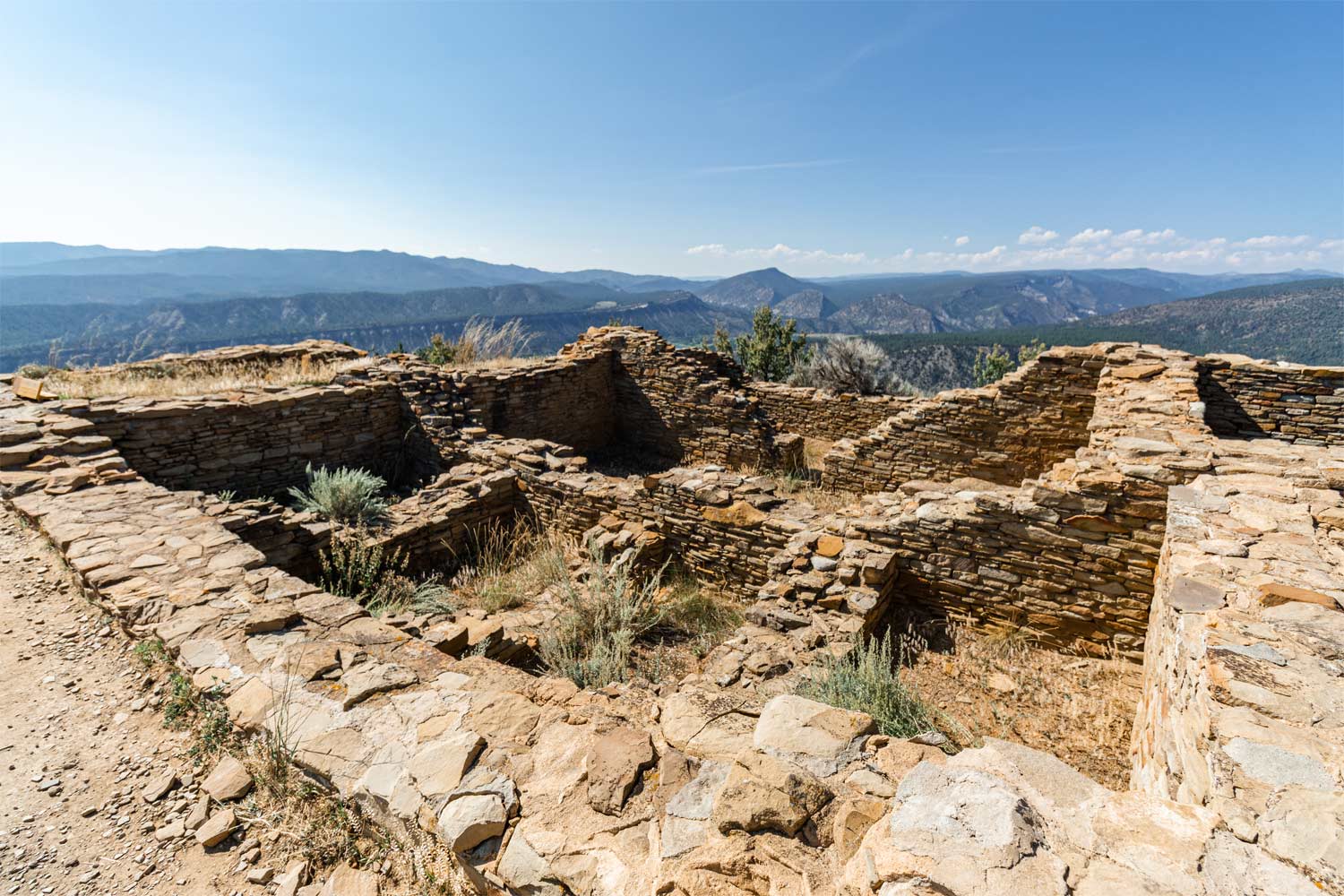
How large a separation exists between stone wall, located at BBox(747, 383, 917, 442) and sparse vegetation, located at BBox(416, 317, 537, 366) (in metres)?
6.87

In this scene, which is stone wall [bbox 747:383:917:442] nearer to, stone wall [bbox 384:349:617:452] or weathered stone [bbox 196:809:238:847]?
stone wall [bbox 384:349:617:452]

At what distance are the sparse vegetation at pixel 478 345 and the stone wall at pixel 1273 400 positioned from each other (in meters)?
13.2

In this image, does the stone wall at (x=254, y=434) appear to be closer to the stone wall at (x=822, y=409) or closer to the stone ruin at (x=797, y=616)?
the stone ruin at (x=797, y=616)

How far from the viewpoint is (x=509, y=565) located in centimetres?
639

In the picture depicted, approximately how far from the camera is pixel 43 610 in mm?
3605

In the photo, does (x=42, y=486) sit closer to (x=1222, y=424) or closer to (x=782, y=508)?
(x=782, y=508)

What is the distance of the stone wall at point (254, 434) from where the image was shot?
6.79 metres

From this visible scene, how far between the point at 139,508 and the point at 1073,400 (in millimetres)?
10578

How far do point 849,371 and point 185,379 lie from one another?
14.0m

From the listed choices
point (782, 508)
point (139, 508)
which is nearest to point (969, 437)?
point (782, 508)

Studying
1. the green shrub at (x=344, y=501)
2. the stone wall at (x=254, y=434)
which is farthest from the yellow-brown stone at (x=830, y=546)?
the stone wall at (x=254, y=434)

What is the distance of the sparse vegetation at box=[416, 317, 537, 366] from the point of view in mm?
14438

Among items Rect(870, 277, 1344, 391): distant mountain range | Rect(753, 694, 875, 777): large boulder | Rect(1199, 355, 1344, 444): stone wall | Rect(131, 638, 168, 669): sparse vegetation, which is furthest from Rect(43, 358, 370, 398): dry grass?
Rect(870, 277, 1344, 391): distant mountain range

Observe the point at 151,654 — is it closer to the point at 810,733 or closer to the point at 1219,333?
the point at 810,733
